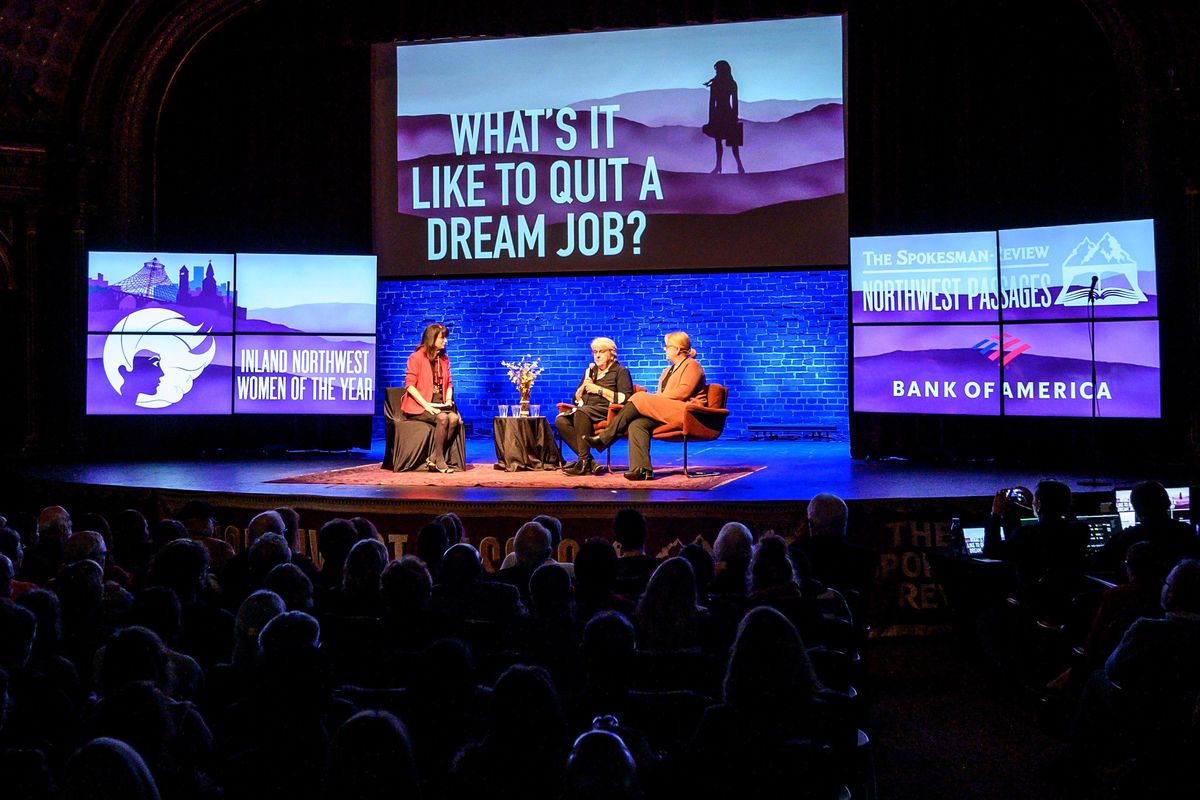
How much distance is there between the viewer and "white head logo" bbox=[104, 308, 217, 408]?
920 centimetres

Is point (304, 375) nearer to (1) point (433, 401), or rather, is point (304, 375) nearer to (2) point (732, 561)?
(1) point (433, 401)

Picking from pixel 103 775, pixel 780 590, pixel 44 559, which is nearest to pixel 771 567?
pixel 780 590

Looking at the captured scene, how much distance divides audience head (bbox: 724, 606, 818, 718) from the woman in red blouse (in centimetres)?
563

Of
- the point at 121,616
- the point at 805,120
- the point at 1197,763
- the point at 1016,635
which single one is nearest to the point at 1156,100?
the point at 805,120

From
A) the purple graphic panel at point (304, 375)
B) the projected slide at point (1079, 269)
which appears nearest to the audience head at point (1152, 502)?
the projected slide at point (1079, 269)

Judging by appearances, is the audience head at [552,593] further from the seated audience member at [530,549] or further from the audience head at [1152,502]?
the audience head at [1152,502]

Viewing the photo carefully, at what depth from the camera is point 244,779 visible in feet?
6.81

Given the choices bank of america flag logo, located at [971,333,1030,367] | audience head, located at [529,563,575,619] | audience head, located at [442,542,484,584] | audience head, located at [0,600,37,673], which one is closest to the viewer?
audience head, located at [0,600,37,673]

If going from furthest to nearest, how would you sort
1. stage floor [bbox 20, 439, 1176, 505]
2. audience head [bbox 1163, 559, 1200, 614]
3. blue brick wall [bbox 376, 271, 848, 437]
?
blue brick wall [bbox 376, 271, 848, 437] → stage floor [bbox 20, 439, 1176, 505] → audience head [bbox 1163, 559, 1200, 614]

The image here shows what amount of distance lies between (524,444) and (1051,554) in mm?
4528

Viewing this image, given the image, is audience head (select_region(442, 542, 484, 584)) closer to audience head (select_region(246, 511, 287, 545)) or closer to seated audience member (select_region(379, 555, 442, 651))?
seated audience member (select_region(379, 555, 442, 651))

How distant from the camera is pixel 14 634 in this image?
2.48 m

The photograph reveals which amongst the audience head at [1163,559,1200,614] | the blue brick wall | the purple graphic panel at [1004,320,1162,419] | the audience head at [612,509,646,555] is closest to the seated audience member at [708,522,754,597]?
the audience head at [612,509,646,555]

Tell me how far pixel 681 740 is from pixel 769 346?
7762 mm
